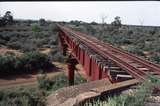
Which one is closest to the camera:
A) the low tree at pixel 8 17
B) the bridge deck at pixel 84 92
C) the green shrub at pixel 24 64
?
the bridge deck at pixel 84 92

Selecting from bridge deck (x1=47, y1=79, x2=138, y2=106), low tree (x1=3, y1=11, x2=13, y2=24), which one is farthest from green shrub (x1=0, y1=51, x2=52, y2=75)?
low tree (x1=3, y1=11, x2=13, y2=24)

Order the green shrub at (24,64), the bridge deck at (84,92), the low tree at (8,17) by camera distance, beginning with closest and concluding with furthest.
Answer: the bridge deck at (84,92)
the green shrub at (24,64)
the low tree at (8,17)

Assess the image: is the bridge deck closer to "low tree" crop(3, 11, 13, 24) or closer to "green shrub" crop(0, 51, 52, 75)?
"green shrub" crop(0, 51, 52, 75)

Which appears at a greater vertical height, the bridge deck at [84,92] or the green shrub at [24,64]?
the bridge deck at [84,92]

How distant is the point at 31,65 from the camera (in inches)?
1251

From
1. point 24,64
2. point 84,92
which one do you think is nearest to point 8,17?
point 24,64

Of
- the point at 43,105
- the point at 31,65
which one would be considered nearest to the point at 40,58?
the point at 31,65

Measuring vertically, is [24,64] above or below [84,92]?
below

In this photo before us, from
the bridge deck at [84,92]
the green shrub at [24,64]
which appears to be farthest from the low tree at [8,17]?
the bridge deck at [84,92]

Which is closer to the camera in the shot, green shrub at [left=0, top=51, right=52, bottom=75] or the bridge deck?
the bridge deck

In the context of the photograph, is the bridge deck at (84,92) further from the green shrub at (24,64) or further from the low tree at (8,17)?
the low tree at (8,17)

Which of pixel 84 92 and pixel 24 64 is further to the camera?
pixel 24 64

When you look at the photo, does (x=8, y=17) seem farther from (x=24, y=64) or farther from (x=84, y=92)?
(x=84, y=92)

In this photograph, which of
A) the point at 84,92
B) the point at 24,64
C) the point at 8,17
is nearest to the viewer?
the point at 84,92
